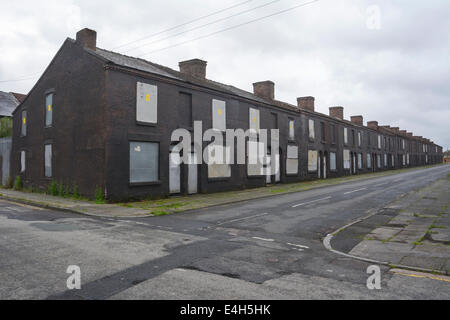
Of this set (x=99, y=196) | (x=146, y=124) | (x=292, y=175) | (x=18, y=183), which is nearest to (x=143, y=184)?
(x=99, y=196)

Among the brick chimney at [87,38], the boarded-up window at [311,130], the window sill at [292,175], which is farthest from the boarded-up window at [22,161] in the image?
the boarded-up window at [311,130]

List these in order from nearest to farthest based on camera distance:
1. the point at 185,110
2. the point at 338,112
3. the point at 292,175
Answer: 1. the point at 185,110
2. the point at 292,175
3. the point at 338,112

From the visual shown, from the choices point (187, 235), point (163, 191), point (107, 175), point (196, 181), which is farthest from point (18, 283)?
point (196, 181)

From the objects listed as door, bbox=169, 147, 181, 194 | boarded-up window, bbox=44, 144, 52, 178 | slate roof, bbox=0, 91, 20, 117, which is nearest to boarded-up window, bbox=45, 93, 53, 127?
boarded-up window, bbox=44, 144, 52, 178

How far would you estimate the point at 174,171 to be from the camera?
61.6 ft

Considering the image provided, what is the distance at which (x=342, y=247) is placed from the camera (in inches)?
295

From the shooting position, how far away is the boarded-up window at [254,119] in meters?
25.3

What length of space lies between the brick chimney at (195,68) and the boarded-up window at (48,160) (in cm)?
1083

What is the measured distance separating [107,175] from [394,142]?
58.6m

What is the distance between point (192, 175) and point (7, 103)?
27145 mm

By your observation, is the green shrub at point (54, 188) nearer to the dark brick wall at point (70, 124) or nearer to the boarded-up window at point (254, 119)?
the dark brick wall at point (70, 124)

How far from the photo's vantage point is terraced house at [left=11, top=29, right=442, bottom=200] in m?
16.0

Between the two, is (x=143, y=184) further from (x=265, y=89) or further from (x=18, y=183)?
(x=265, y=89)
